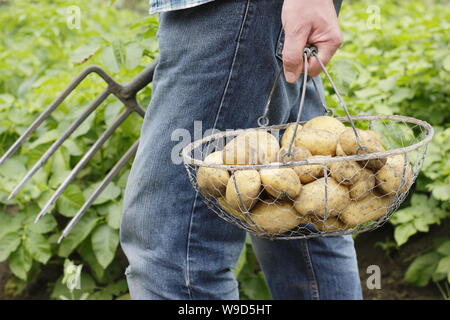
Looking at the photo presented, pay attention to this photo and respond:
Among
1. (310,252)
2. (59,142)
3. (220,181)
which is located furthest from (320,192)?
(59,142)

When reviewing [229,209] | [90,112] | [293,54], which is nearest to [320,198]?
[229,209]

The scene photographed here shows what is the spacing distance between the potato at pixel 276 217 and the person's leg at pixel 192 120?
0.75ft

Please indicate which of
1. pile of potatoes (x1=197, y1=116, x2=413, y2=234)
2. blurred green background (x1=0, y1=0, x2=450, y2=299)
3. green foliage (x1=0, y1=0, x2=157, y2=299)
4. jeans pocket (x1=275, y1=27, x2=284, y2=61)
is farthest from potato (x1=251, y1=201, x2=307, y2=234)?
green foliage (x1=0, y1=0, x2=157, y2=299)

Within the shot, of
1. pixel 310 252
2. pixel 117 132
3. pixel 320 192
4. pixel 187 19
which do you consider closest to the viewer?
pixel 320 192

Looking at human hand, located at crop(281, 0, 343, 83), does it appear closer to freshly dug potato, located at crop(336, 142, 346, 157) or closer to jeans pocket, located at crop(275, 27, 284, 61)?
jeans pocket, located at crop(275, 27, 284, 61)

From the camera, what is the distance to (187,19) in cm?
135

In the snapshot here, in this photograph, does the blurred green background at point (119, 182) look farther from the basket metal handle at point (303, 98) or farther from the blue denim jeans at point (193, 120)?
the basket metal handle at point (303, 98)

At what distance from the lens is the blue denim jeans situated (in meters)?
1.34

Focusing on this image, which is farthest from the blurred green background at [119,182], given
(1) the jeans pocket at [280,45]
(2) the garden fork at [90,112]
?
(1) the jeans pocket at [280,45]

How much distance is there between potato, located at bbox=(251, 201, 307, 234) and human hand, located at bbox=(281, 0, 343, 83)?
0.96 ft

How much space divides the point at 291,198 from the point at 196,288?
1.26 ft

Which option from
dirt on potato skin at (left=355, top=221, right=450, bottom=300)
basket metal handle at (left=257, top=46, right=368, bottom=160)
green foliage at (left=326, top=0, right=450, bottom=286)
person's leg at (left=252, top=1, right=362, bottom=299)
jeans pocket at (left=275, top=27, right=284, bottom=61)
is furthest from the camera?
dirt on potato skin at (left=355, top=221, right=450, bottom=300)
